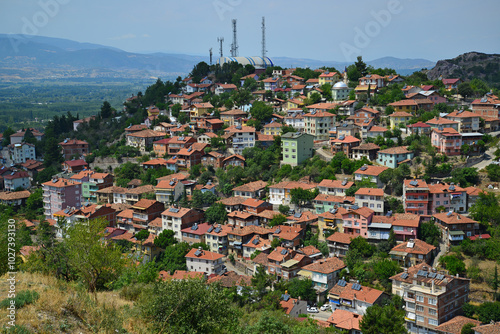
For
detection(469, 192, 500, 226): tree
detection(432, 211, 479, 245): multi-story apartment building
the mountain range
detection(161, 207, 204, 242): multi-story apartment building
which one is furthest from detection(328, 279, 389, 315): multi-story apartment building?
the mountain range

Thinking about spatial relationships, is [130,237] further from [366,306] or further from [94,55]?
[94,55]

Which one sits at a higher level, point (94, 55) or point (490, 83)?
point (94, 55)

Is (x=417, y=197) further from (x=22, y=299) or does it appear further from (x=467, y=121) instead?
(x=22, y=299)

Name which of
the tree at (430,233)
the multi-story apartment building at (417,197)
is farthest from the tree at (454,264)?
the multi-story apartment building at (417,197)

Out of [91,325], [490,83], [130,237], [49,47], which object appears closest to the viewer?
[91,325]

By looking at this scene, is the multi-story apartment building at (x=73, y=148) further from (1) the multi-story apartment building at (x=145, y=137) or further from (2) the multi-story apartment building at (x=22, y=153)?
(1) the multi-story apartment building at (x=145, y=137)

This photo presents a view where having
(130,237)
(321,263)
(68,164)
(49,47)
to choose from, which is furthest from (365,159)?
(49,47)

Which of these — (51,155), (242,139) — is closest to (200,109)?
(242,139)
